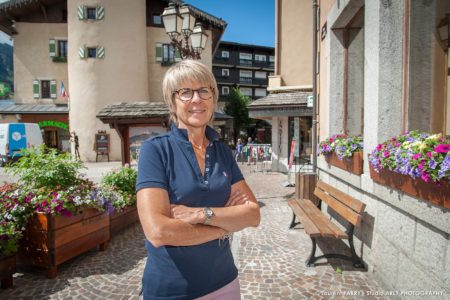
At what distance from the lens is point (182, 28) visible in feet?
22.6

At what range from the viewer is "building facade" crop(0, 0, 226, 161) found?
20984mm

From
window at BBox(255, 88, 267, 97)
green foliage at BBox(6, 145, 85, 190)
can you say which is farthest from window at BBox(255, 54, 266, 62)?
green foliage at BBox(6, 145, 85, 190)

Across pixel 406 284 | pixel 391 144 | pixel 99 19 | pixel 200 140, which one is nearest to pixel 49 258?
pixel 200 140

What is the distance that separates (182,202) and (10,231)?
3.06m

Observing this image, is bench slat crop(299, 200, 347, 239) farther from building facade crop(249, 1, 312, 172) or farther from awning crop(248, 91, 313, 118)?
building facade crop(249, 1, 312, 172)

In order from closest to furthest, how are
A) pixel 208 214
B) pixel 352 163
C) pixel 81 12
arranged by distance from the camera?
1. pixel 208 214
2. pixel 352 163
3. pixel 81 12

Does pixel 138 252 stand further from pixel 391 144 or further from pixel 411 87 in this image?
pixel 411 87

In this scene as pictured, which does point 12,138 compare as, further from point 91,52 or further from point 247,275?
point 247,275

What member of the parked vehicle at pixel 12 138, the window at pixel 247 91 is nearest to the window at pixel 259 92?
the window at pixel 247 91

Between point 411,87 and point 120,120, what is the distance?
6.49 metres

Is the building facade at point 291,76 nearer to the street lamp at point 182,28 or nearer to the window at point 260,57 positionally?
the street lamp at point 182,28

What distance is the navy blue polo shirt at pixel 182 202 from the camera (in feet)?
5.39

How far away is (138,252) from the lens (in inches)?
188

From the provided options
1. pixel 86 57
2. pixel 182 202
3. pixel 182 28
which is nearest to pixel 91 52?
pixel 86 57
